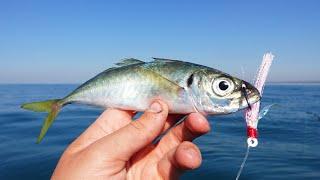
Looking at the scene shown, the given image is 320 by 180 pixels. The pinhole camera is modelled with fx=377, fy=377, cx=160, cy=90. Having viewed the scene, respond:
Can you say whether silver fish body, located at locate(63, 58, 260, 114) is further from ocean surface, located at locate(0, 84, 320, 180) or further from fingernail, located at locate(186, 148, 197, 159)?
ocean surface, located at locate(0, 84, 320, 180)

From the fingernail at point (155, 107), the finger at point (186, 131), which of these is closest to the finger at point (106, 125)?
the finger at point (186, 131)

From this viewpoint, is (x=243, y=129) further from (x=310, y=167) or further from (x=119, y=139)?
(x=119, y=139)

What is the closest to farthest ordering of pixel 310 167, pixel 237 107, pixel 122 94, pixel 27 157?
pixel 237 107 < pixel 122 94 < pixel 310 167 < pixel 27 157

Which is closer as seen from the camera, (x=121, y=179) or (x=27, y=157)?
(x=121, y=179)

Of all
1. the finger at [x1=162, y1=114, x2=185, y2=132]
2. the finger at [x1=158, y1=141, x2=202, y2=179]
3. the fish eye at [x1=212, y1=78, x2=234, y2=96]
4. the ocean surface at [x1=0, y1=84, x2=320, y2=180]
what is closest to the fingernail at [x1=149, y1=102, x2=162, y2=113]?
the finger at [x1=158, y1=141, x2=202, y2=179]

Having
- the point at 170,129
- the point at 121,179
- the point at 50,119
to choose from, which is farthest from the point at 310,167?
the point at 50,119

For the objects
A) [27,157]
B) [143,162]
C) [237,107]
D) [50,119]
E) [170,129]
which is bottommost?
[27,157]

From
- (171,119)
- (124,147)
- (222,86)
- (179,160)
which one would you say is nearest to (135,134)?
(124,147)
